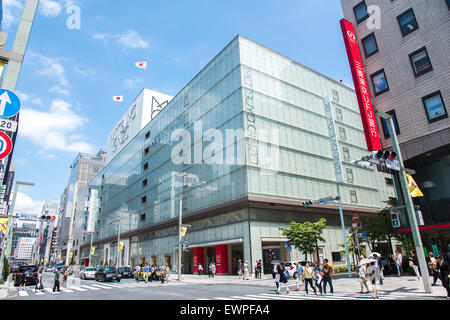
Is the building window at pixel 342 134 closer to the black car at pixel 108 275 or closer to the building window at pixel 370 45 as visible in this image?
the building window at pixel 370 45

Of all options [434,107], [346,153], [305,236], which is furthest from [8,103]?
[346,153]

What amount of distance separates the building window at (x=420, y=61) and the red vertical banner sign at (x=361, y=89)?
3444 millimetres

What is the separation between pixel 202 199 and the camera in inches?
1601

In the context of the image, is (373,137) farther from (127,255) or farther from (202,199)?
(127,255)

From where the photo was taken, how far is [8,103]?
6.57m

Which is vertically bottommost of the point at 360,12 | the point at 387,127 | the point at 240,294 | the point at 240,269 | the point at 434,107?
the point at 240,294

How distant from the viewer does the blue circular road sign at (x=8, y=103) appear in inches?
255

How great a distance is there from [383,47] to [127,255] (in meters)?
60.3

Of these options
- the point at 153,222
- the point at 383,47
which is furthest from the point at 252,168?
the point at 153,222

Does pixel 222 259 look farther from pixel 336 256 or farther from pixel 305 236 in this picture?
pixel 336 256

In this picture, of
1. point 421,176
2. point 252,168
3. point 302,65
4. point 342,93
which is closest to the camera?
point 421,176

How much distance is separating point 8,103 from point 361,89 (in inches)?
889

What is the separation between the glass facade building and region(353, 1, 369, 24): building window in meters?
14.6
